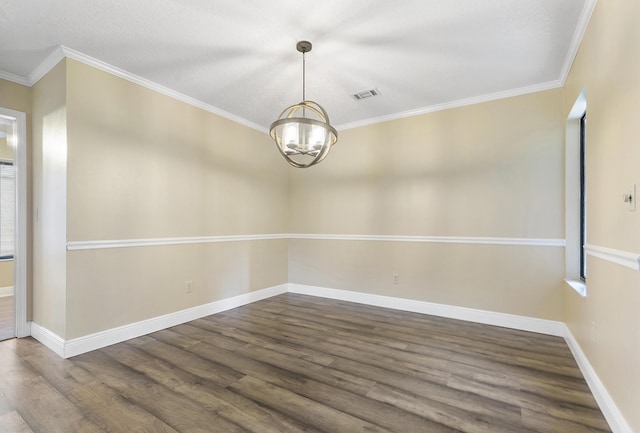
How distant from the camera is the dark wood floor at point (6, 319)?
118 inches

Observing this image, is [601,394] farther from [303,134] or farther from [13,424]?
[13,424]

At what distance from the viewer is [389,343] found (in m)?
2.84

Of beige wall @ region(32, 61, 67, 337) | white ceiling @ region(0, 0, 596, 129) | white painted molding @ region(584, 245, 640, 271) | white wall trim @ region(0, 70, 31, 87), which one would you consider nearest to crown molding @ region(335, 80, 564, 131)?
white ceiling @ region(0, 0, 596, 129)

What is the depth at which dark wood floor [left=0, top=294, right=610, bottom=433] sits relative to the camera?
5.65 ft

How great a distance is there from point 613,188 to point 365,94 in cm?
242

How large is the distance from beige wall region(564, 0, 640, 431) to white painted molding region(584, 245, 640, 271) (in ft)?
0.09

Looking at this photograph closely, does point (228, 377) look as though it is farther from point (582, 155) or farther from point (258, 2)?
point (582, 155)

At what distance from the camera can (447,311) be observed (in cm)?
362

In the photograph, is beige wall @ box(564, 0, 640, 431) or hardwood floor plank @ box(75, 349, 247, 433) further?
hardwood floor plank @ box(75, 349, 247, 433)

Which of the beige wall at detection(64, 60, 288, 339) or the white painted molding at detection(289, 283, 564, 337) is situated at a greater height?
the beige wall at detection(64, 60, 288, 339)

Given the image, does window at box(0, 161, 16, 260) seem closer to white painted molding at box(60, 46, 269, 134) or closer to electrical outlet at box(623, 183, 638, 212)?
white painted molding at box(60, 46, 269, 134)

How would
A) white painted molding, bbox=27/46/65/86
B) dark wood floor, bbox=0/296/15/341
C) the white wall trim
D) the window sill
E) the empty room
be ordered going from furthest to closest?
dark wood floor, bbox=0/296/15/341 → the white wall trim → white painted molding, bbox=27/46/65/86 → the window sill → the empty room

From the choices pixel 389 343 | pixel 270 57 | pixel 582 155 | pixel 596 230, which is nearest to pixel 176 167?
pixel 270 57

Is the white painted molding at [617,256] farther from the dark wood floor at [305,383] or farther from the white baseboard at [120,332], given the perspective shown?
the white baseboard at [120,332]
